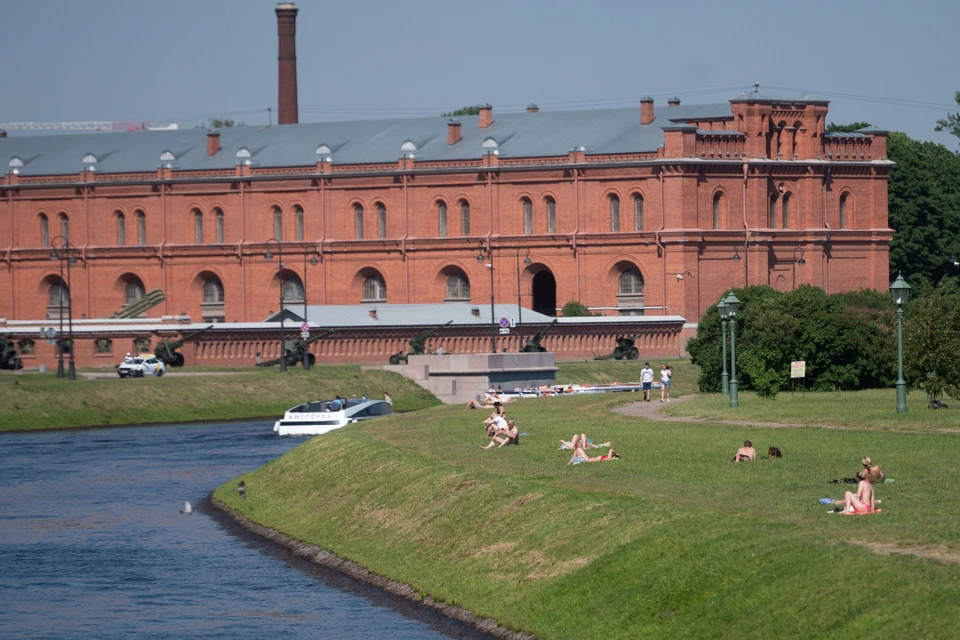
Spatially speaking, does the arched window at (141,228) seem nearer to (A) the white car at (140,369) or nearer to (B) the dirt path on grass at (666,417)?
(A) the white car at (140,369)

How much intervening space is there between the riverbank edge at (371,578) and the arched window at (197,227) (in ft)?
267

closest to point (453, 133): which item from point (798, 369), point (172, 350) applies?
point (172, 350)

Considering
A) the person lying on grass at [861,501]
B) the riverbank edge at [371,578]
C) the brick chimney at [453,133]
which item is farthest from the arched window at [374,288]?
the person lying on grass at [861,501]

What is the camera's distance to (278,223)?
127 metres

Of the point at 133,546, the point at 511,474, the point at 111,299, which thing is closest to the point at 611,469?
the point at 511,474

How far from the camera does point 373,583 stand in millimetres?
36719

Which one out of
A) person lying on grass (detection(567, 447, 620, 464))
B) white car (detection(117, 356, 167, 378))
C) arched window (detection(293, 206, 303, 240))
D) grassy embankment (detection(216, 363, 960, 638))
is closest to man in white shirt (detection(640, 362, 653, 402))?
grassy embankment (detection(216, 363, 960, 638))

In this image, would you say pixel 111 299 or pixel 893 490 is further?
pixel 111 299

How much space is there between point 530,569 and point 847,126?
11194 cm

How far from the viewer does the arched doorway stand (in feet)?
402

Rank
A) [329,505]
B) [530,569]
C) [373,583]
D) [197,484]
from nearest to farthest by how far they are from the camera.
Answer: [530,569] < [373,583] < [329,505] < [197,484]

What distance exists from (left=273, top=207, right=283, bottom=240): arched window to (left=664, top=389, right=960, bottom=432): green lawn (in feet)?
211

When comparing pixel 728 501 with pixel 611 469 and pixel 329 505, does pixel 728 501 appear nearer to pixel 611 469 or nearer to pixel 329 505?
pixel 611 469

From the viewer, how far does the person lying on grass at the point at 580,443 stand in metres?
44.0
